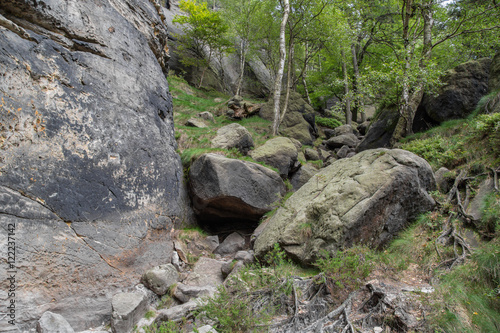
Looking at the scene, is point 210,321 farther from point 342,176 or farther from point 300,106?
point 300,106

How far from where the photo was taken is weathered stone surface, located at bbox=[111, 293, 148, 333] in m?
4.37

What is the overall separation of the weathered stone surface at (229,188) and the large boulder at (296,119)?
22.6 ft

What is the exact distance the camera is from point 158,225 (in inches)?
249

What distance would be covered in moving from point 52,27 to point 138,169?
322 cm

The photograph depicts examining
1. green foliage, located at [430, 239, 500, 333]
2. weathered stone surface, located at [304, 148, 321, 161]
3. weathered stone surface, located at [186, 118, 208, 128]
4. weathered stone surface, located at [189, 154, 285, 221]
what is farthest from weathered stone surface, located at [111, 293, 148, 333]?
weathered stone surface, located at [304, 148, 321, 161]

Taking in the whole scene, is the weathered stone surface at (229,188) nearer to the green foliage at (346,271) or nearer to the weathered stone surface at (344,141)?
the green foliage at (346,271)

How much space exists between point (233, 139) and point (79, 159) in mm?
6347

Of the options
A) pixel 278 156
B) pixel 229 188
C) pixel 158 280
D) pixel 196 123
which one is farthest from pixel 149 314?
pixel 196 123

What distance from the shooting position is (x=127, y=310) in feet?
14.7

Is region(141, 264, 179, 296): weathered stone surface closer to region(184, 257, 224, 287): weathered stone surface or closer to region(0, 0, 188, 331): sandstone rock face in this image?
region(0, 0, 188, 331): sandstone rock face

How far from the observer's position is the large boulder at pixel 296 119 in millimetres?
15242

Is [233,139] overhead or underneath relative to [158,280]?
overhead

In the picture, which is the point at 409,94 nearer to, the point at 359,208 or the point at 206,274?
the point at 359,208

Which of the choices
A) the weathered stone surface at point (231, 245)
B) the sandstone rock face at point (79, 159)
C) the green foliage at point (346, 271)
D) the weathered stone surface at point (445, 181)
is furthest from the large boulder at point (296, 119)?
the green foliage at point (346, 271)
